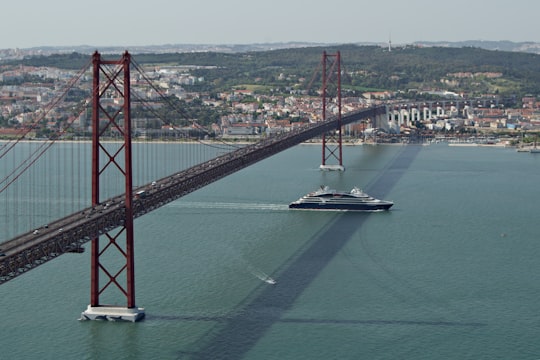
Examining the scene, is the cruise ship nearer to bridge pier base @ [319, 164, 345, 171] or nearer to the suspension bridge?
the suspension bridge

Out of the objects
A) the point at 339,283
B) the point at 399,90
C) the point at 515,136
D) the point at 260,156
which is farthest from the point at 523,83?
the point at 339,283

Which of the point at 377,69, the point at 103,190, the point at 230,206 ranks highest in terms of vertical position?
the point at 377,69

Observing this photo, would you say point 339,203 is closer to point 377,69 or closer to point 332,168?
point 332,168

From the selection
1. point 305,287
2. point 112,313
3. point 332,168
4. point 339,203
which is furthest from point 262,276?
point 332,168

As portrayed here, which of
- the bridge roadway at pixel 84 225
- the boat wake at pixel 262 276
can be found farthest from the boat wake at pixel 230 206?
the boat wake at pixel 262 276

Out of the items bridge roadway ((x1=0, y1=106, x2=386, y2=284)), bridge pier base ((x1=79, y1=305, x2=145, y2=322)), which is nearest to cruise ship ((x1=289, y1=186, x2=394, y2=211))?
bridge roadway ((x1=0, y1=106, x2=386, y2=284))
